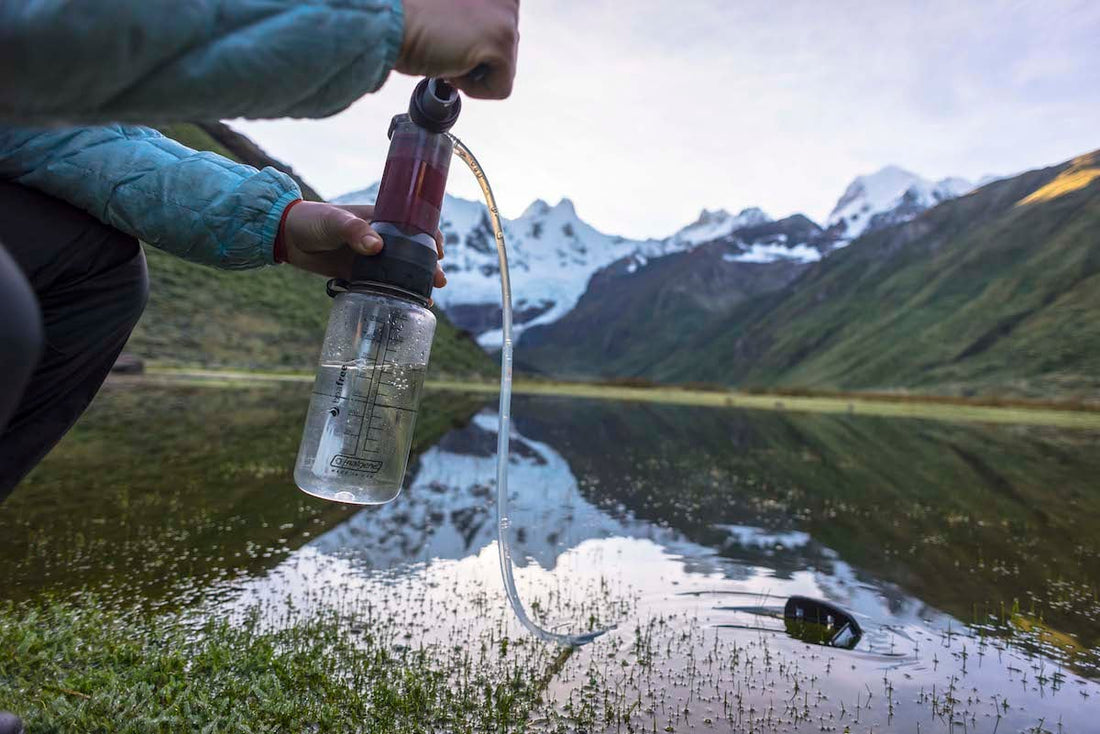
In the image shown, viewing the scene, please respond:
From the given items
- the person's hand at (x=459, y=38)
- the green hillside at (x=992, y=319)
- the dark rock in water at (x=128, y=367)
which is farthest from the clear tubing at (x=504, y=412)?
the green hillside at (x=992, y=319)

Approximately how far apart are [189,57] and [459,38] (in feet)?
2.33

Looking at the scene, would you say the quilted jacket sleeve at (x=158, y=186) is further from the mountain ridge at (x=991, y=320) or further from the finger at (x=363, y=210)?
the mountain ridge at (x=991, y=320)

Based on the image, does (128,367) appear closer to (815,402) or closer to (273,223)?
(273,223)

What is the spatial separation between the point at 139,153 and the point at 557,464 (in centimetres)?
1733

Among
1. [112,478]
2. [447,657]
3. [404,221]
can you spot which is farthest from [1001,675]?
[112,478]

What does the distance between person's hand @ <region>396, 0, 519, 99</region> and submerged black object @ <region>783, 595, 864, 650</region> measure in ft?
20.7

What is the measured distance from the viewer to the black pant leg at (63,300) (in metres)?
2.89

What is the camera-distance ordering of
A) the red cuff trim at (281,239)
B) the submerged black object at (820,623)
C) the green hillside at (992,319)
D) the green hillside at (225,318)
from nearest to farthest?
the red cuff trim at (281,239) < the submerged black object at (820,623) < the green hillside at (225,318) < the green hillside at (992,319)

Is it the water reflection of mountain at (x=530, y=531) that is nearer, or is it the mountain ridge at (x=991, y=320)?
the water reflection of mountain at (x=530, y=531)

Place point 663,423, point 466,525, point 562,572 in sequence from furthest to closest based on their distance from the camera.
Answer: point 663,423 → point 466,525 → point 562,572

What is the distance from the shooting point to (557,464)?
1983 cm

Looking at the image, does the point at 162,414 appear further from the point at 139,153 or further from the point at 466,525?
the point at 139,153

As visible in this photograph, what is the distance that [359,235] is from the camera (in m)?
3.00

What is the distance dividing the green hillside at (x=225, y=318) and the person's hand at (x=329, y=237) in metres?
69.5
